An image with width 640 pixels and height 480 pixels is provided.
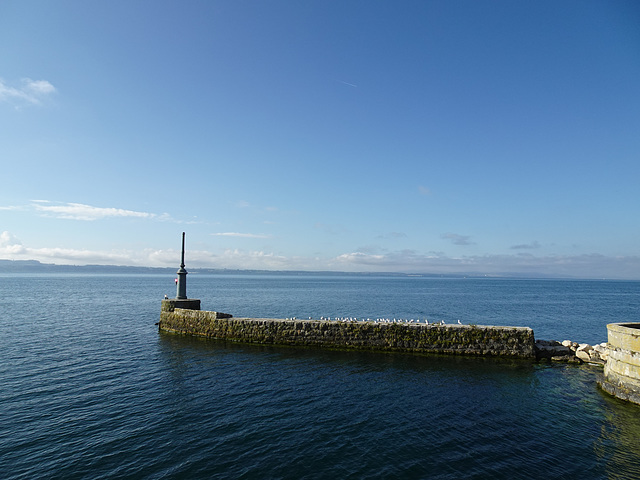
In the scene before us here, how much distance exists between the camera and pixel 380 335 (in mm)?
22750

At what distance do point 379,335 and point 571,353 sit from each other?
38.5ft

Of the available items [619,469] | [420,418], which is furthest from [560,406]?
[420,418]

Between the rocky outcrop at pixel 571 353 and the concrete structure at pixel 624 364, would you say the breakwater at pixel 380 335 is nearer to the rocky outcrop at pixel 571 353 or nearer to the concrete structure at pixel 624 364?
the rocky outcrop at pixel 571 353

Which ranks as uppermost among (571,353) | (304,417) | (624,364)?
(624,364)

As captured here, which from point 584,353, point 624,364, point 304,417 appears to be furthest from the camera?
point 584,353

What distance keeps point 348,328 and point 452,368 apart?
703cm

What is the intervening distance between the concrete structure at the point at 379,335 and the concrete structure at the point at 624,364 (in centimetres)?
542

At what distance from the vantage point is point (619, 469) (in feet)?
32.3

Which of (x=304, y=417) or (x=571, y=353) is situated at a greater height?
(x=571, y=353)

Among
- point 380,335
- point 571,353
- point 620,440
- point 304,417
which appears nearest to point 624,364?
point 620,440

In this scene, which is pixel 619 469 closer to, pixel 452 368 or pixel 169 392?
pixel 452 368

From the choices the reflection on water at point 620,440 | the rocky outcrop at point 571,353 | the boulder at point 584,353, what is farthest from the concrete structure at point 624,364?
the boulder at point 584,353

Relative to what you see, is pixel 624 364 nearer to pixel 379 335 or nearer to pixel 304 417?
pixel 379 335

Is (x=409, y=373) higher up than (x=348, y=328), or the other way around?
(x=348, y=328)
